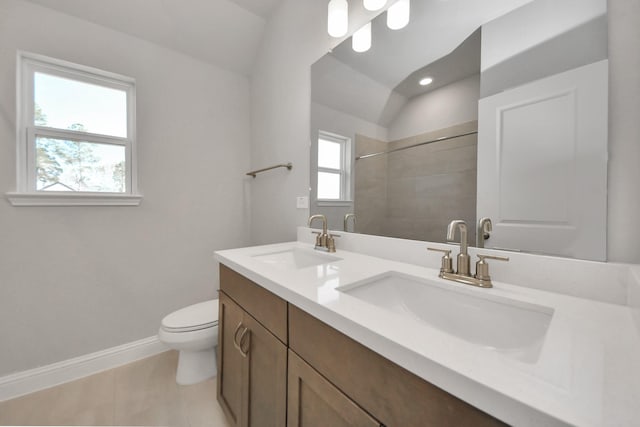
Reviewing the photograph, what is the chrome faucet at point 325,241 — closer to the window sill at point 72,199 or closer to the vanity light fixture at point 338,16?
the vanity light fixture at point 338,16

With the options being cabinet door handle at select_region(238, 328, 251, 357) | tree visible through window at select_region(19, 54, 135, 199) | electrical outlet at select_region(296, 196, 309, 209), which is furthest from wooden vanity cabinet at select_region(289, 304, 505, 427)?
tree visible through window at select_region(19, 54, 135, 199)

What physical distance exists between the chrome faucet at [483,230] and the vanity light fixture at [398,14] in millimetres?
905

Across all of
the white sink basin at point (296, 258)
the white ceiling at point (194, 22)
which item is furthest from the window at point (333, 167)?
the white ceiling at point (194, 22)

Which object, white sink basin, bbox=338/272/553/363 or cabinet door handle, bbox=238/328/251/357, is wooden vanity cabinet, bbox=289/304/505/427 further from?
cabinet door handle, bbox=238/328/251/357

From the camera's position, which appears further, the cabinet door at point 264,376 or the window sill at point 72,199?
the window sill at point 72,199

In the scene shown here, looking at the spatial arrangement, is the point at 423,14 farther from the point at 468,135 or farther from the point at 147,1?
the point at 147,1

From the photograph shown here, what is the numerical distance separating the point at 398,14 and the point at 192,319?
6.40 feet

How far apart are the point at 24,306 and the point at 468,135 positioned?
2508 mm

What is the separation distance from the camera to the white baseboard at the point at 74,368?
1386 millimetres

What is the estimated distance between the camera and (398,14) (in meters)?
1.08

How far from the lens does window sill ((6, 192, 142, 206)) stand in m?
1.41

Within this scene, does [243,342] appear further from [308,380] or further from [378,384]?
[378,384]

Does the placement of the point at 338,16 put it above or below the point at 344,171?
above

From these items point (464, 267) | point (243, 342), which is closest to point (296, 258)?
point (243, 342)
